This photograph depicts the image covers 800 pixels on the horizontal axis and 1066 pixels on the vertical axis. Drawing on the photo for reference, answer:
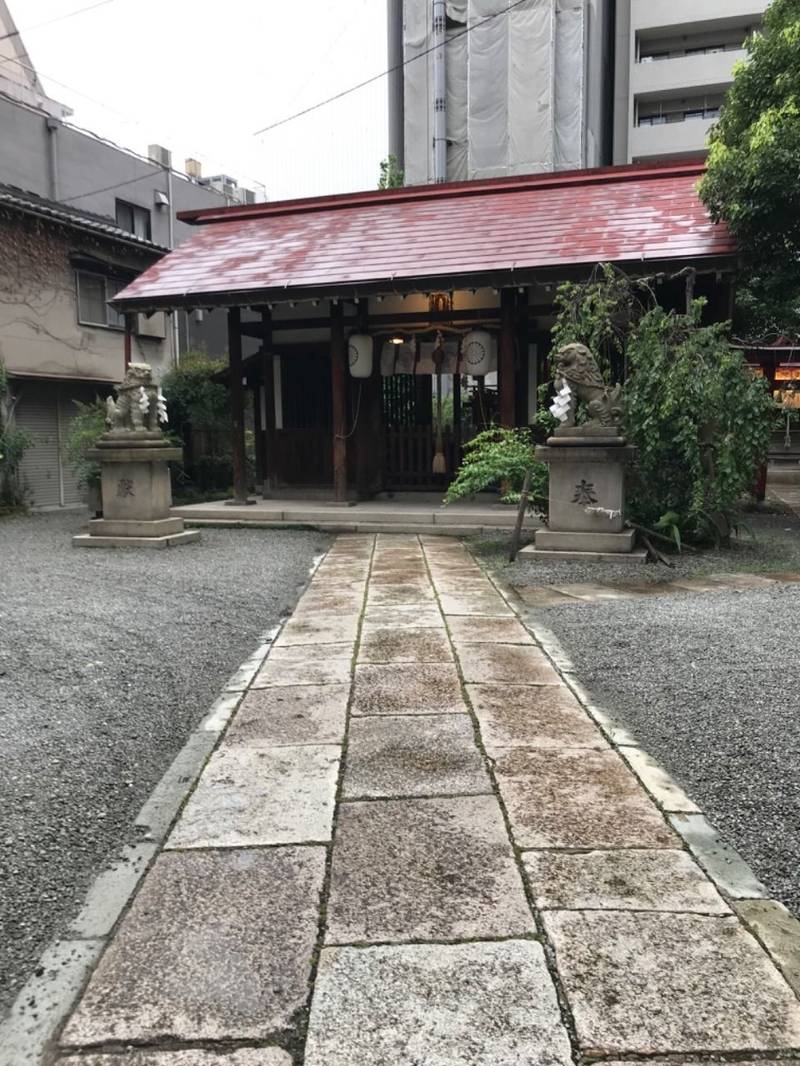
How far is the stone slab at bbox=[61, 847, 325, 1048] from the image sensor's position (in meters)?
1.71

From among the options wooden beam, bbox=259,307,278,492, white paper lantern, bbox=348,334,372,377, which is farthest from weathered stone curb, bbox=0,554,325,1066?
wooden beam, bbox=259,307,278,492

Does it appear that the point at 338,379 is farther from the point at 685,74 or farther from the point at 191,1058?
the point at 685,74

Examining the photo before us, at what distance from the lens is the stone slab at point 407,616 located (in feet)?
17.8

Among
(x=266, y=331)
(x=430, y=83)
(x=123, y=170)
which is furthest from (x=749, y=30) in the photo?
(x=266, y=331)

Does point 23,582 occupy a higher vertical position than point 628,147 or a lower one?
lower

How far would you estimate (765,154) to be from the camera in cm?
853

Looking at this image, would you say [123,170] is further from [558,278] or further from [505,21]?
[558,278]

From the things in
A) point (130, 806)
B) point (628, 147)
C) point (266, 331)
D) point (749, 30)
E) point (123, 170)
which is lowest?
point (130, 806)

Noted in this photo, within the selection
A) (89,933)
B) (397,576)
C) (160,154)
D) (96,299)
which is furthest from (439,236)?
(160,154)

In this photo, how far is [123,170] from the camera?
18891 mm

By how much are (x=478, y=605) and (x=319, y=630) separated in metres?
1.35

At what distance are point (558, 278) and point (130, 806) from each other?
8.50 meters

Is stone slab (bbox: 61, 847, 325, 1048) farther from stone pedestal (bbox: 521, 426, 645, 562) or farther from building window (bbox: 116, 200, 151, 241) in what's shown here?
building window (bbox: 116, 200, 151, 241)

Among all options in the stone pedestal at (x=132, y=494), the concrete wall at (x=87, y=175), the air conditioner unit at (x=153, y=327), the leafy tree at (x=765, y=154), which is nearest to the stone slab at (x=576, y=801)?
the stone pedestal at (x=132, y=494)
